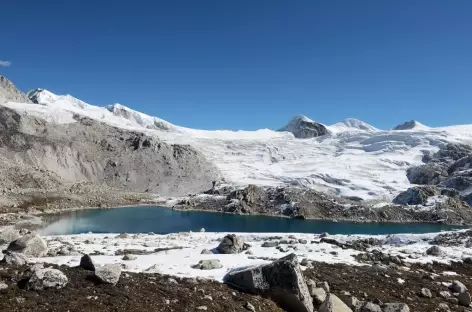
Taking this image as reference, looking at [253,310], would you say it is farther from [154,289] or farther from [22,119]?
[22,119]

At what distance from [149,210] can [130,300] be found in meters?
74.7

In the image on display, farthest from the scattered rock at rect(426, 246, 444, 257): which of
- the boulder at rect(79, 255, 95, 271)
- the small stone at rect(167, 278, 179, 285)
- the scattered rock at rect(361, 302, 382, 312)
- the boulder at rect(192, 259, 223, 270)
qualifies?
the boulder at rect(79, 255, 95, 271)

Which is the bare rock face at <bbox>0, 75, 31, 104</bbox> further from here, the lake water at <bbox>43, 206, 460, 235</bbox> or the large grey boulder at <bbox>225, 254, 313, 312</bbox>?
the large grey boulder at <bbox>225, 254, 313, 312</bbox>

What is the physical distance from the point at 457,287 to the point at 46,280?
1554 cm

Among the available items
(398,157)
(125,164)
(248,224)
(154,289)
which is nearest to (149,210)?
(248,224)

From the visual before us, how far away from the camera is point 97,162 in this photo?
110000 mm

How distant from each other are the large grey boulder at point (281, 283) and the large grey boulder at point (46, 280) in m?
5.28

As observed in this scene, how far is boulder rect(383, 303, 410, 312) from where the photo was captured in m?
13.2

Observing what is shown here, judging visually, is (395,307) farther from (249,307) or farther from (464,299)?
(249,307)

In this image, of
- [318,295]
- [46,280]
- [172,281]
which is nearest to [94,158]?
[172,281]

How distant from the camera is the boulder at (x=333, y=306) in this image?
12188 mm

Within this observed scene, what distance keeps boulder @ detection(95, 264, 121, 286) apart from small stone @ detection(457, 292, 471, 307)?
12.9 meters

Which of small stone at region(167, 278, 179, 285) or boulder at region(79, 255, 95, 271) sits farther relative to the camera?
boulder at region(79, 255, 95, 271)

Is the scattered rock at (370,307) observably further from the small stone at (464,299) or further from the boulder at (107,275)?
the boulder at (107,275)
